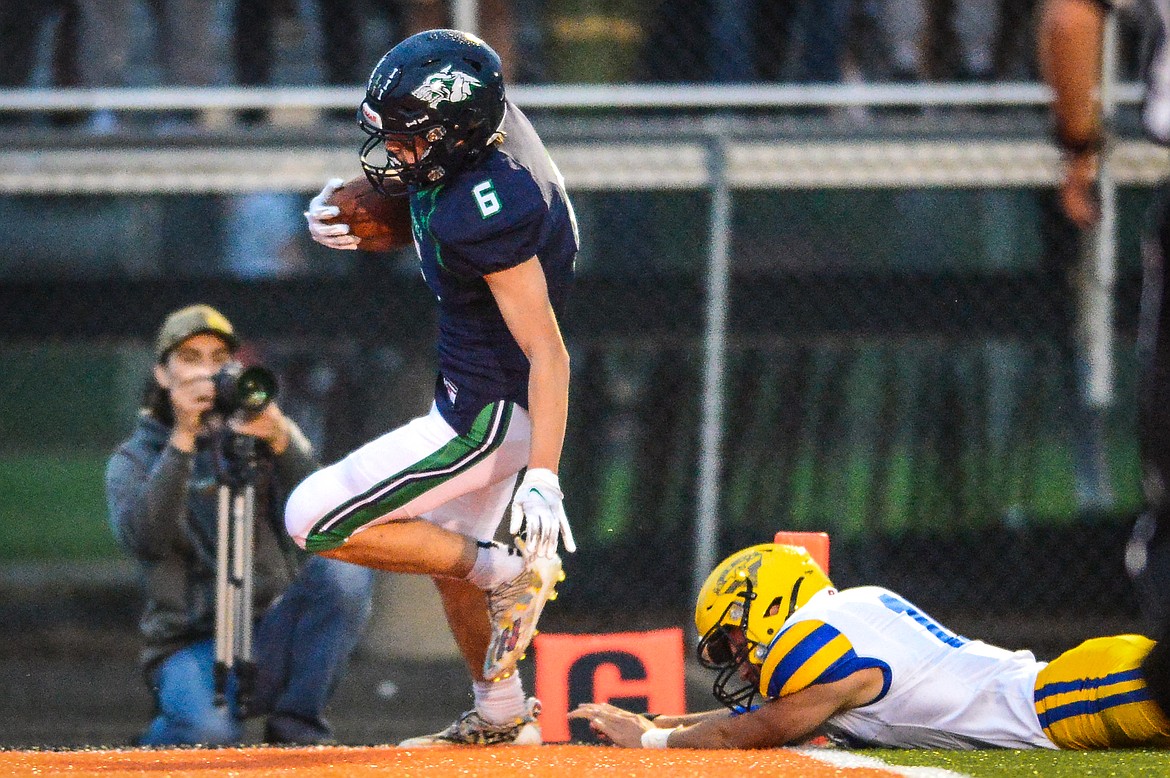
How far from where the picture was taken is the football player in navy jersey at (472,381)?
3.27 meters

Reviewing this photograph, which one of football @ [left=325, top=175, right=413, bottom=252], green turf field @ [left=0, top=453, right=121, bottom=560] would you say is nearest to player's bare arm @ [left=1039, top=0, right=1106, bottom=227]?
football @ [left=325, top=175, right=413, bottom=252]

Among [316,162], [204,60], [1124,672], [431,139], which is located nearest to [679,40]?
[316,162]

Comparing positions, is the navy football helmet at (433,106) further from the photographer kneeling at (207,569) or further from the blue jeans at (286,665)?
the blue jeans at (286,665)

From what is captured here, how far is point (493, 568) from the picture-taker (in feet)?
11.7

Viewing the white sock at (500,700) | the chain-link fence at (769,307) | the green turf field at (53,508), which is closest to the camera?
the white sock at (500,700)

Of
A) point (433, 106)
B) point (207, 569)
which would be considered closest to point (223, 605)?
point (207, 569)

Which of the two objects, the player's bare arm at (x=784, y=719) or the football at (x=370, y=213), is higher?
the football at (x=370, y=213)

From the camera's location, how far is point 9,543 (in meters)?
15.9

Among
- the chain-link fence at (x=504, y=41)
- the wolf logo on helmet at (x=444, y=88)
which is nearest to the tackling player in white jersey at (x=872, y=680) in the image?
the wolf logo on helmet at (x=444, y=88)

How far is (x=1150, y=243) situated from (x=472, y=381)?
1550 mm

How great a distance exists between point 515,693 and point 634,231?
5.14 meters

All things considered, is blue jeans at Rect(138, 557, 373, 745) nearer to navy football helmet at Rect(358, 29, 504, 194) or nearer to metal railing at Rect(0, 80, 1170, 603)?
navy football helmet at Rect(358, 29, 504, 194)

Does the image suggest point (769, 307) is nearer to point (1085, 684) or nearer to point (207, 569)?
point (207, 569)

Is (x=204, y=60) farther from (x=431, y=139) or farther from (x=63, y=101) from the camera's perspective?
(x=431, y=139)
